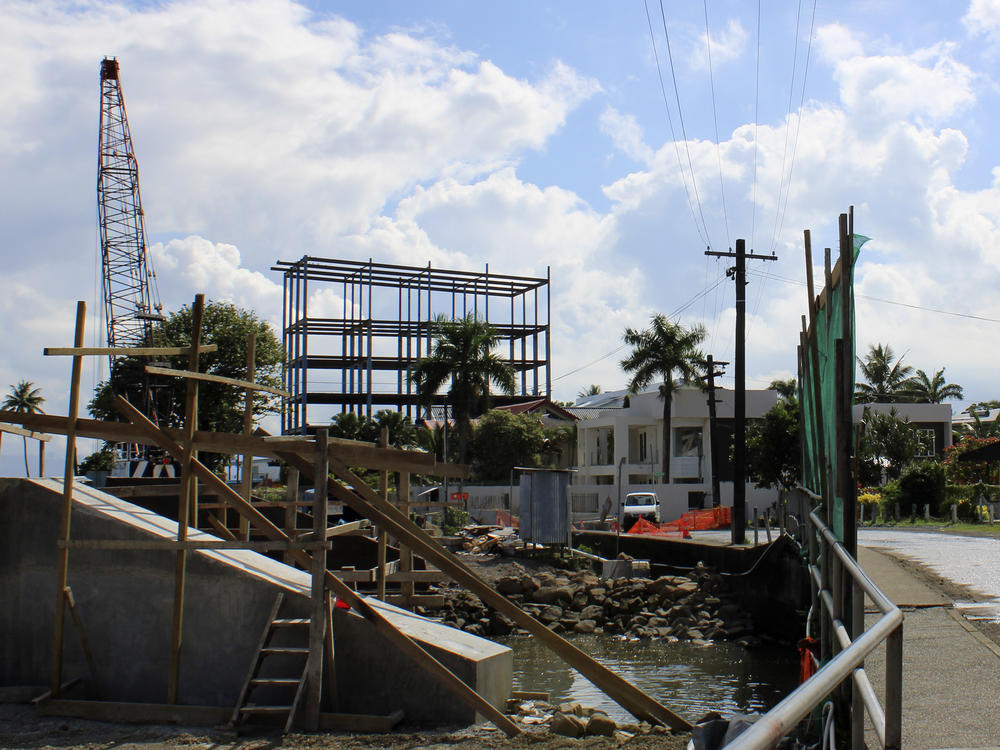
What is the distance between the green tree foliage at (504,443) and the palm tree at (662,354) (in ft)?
21.4

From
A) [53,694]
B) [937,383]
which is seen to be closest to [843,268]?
[53,694]

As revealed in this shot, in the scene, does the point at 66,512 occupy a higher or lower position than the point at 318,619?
higher

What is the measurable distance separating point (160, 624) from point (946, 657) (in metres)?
7.46

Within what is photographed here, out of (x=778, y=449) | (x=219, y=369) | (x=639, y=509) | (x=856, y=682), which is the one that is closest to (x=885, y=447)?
(x=778, y=449)

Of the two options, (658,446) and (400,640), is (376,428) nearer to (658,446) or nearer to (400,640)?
(658,446)

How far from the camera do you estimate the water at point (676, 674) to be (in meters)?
14.4

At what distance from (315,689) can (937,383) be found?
296 feet

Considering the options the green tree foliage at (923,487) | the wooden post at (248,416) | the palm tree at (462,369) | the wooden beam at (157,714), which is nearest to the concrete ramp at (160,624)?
the wooden beam at (157,714)

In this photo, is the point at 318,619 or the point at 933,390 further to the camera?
the point at 933,390

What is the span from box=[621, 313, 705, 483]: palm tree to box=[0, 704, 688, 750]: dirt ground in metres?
48.2

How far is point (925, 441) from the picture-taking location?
59312 millimetres

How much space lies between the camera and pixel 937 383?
89.4m

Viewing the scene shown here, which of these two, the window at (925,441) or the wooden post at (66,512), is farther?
the window at (925,441)

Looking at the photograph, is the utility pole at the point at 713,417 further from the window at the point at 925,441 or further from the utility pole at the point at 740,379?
the utility pole at the point at 740,379
